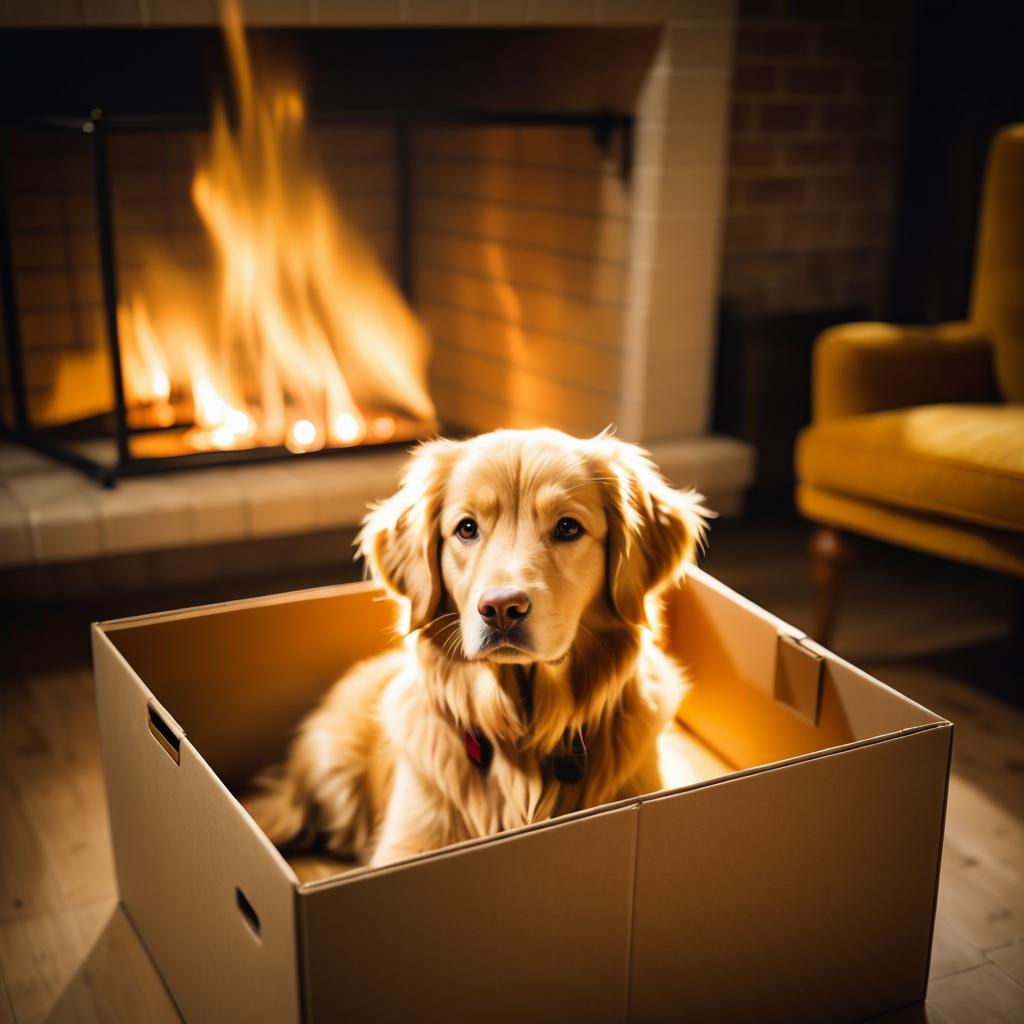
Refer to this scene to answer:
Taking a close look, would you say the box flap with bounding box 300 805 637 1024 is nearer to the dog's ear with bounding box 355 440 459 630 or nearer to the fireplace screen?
the dog's ear with bounding box 355 440 459 630

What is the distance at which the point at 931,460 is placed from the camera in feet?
6.98

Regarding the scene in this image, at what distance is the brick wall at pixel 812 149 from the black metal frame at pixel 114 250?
48 centimetres

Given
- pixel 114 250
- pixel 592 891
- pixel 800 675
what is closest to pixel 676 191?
pixel 114 250

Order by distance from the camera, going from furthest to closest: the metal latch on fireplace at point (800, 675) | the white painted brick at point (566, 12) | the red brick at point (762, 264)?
the red brick at point (762, 264), the white painted brick at point (566, 12), the metal latch on fireplace at point (800, 675)

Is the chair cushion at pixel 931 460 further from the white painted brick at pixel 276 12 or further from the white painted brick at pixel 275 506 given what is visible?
the white painted brick at pixel 276 12

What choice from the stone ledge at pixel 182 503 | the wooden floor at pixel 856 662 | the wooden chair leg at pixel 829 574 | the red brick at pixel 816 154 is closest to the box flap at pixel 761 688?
the wooden floor at pixel 856 662

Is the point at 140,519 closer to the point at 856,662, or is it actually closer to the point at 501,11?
the point at 501,11

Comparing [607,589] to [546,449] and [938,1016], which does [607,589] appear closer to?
[546,449]

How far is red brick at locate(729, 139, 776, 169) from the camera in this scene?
3061 millimetres

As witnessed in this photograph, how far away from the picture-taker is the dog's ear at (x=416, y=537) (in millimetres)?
1396

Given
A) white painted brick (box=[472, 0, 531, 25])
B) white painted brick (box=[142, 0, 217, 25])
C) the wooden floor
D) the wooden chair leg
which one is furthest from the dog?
white painted brick (box=[472, 0, 531, 25])

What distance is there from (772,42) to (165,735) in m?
2.47

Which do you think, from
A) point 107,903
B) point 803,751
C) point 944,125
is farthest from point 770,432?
point 107,903

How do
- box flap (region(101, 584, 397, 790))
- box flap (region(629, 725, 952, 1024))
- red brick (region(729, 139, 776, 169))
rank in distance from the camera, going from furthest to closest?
red brick (region(729, 139, 776, 169))
box flap (region(101, 584, 397, 790))
box flap (region(629, 725, 952, 1024))
